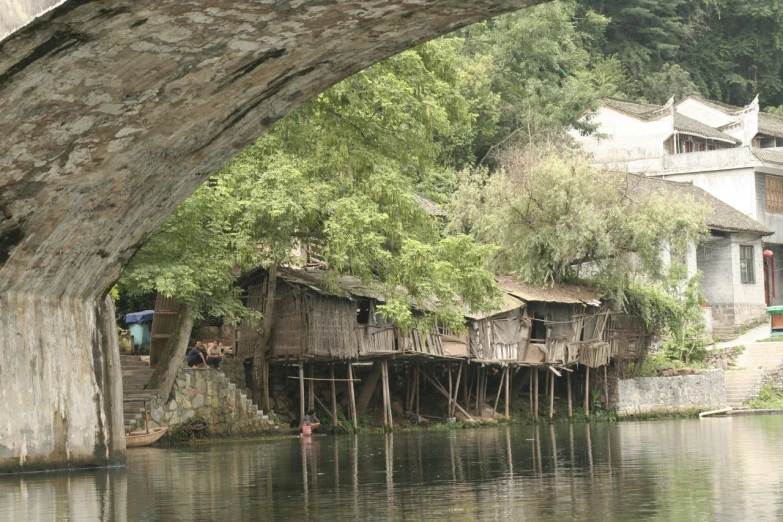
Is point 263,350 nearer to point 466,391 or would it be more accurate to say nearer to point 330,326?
point 330,326

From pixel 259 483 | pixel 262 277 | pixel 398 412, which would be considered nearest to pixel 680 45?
pixel 398 412

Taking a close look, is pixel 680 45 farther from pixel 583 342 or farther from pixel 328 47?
pixel 328 47

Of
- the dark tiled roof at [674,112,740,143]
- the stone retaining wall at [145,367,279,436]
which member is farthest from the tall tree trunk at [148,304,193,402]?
the dark tiled roof at [674,112,740,143]

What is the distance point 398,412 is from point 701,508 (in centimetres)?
2562

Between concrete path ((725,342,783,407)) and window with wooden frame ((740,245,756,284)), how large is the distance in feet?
19.7

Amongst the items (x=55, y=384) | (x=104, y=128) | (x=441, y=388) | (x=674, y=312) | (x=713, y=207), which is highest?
(x=713, y=207)

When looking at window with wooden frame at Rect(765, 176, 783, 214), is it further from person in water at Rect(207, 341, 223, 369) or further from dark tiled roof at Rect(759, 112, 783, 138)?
person in water at Rect(207, 341, 223, 369)

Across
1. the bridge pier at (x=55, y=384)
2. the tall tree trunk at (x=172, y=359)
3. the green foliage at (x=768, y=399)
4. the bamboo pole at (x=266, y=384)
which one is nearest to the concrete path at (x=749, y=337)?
the green foliage at (x=768, y=399)

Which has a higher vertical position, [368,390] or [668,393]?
[368,390]

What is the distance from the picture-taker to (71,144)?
10.4 m

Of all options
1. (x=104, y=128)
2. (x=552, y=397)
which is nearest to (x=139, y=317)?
(x=552, y=397)

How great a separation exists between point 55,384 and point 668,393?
1102 inches

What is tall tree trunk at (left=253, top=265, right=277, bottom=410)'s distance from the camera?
97.2 feet

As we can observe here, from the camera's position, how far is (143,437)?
2480 cm
